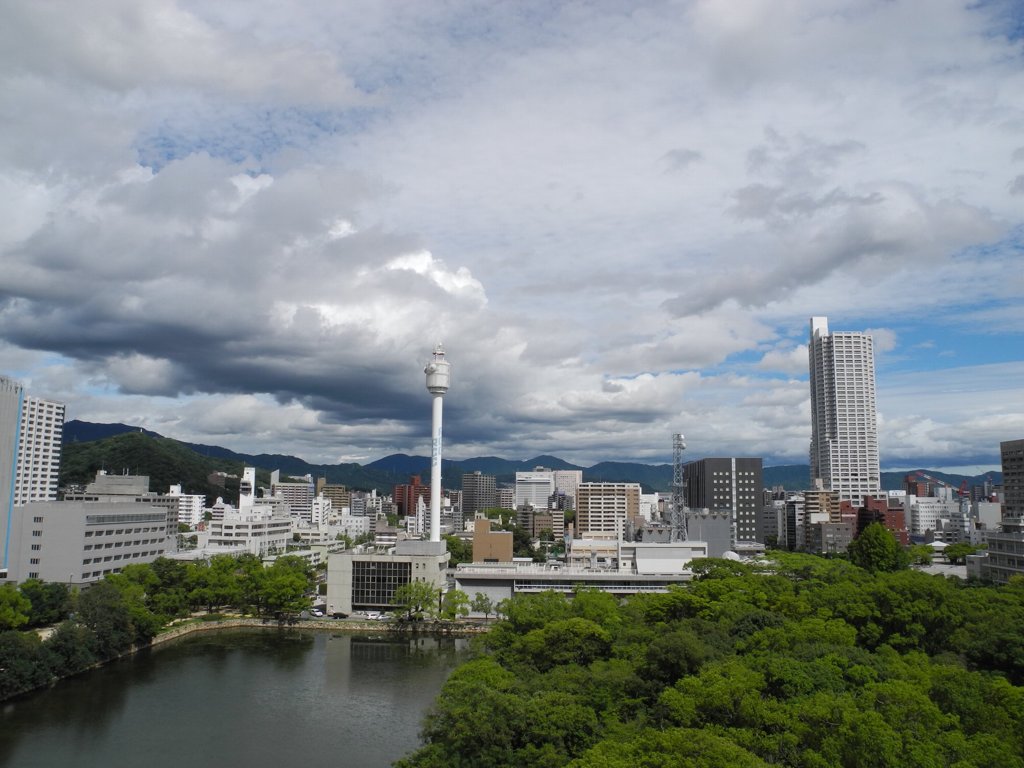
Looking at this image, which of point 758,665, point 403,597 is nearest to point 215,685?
point 403,597

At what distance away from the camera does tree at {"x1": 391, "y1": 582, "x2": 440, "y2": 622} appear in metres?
31.8

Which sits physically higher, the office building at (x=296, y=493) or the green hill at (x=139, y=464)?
the green hill at (x=139, y=464)

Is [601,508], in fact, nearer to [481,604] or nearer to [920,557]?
[920,557]

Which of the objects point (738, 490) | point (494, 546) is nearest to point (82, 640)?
point (494, 546)

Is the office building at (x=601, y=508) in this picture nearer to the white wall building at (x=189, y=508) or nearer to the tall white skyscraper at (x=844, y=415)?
the tall white skyscraper at (x=844, y=415)

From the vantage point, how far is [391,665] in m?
25.5

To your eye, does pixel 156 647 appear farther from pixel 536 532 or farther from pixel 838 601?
pixel 536 532

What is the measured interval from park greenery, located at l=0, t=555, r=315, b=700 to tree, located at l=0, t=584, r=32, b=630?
0.08 feet

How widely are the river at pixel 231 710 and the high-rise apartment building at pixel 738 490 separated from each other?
1494 inches

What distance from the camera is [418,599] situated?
3184 centimetres

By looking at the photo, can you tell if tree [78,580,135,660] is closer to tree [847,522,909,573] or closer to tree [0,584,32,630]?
tree [0,584,32,630]

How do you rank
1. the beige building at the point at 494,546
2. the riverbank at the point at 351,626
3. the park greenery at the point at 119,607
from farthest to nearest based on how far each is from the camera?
the beige building at the point at 494,546
the riverbank at the point at 351,626
the park greenery at the point at 119,607

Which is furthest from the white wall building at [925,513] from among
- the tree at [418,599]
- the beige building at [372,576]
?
the tree at [418,599]

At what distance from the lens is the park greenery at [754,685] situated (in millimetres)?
8750
